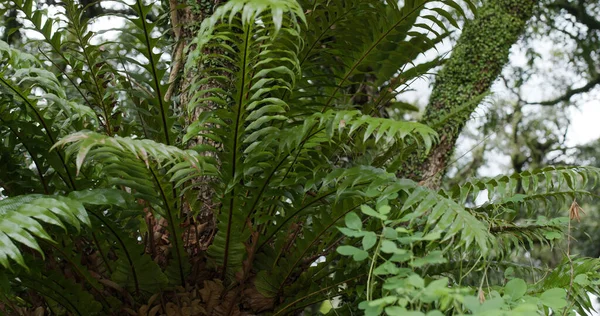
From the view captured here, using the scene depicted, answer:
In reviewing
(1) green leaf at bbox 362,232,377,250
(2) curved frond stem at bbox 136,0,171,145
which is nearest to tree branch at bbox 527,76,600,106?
(2) curved frond stem at bbox 136,0,171,145

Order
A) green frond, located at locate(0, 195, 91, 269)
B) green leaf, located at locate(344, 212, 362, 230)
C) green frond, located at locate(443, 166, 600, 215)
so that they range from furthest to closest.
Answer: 1. green frond, located at locate(443, 166, 600, 215)
2. green leaf, located at locate(344, 212, 362, 230)
3. green frond, located at locate(0, 195, 91, 269)

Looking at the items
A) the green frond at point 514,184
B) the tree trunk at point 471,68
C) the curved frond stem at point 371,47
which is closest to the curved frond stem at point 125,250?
the curved frond stem at point 371,47

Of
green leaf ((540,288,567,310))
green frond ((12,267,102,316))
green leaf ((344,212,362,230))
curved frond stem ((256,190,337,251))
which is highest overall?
→ green leaf ((344,212,362,230))

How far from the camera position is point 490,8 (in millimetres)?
3102

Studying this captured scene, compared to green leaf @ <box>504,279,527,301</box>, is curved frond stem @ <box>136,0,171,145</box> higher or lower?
higher

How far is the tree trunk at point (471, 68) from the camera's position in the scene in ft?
9.11

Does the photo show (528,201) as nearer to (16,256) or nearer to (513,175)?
(513,175)

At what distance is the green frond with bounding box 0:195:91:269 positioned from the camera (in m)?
1.18

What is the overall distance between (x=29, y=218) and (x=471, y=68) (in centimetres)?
229

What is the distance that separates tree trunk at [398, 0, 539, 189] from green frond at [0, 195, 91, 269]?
69.5 inches

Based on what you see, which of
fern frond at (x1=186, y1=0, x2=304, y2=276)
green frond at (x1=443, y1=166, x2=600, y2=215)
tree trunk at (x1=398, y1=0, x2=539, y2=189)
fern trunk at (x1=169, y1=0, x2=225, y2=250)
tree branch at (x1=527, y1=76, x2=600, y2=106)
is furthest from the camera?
tree branch at (x1=527, y1=76, x2=600, y2=106)

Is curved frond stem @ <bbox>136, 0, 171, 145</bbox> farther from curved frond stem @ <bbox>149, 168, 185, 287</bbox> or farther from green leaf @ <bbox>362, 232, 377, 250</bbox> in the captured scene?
green leaf @ <bbox>362, 232, 377, 250</bbox>

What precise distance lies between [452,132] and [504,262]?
916 millimetres

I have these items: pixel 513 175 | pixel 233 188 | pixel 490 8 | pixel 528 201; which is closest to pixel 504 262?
pixel 528 201
